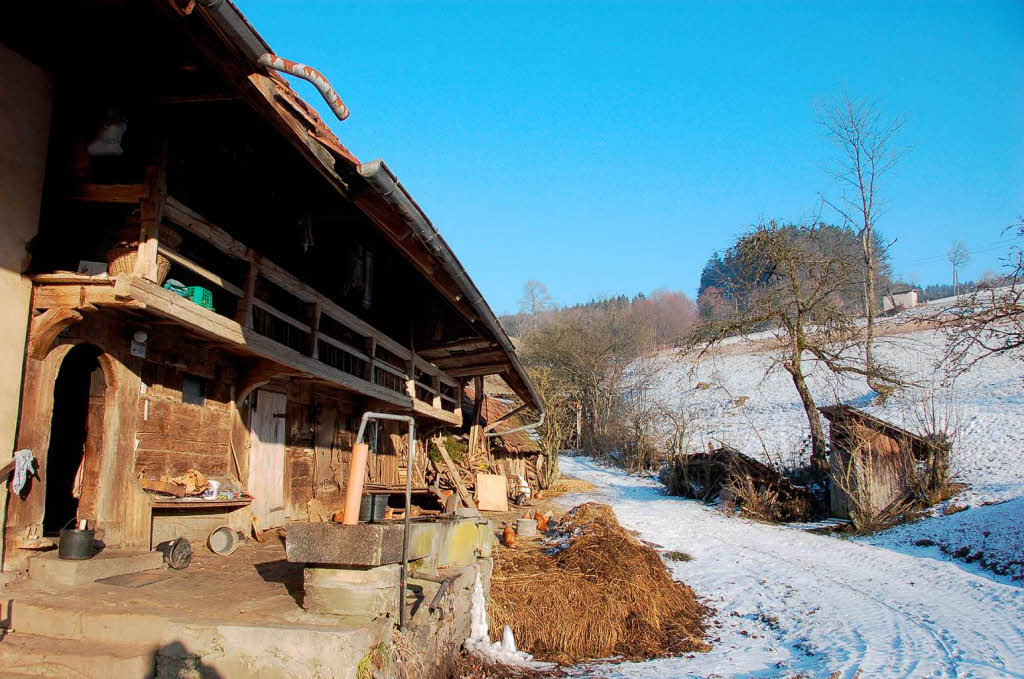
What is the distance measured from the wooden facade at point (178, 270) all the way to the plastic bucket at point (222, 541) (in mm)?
658

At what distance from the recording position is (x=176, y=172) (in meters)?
6.76

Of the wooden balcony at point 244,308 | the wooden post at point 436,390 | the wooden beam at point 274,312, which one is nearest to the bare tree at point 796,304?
the wooden post at point 436,390

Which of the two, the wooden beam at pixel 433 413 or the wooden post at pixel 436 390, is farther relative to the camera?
the wooden post at pixel 436 390

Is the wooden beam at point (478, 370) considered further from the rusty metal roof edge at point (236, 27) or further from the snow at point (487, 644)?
the rusty metal roof edge at point (236, 27)

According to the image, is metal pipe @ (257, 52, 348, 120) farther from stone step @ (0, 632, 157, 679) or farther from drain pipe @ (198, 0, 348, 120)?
stone step @ (0, 632, 157, 679)

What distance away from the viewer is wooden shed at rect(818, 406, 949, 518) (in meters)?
14.8

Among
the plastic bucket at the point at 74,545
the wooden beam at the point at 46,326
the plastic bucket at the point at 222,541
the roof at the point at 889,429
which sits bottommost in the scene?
the plastic bucket at the point at 222,541

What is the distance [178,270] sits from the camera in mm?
7699

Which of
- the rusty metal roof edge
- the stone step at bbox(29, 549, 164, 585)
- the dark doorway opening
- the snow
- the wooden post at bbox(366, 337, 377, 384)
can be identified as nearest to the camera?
the rusty metal roof edge

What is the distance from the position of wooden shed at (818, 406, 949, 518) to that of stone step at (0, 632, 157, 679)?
1430cm

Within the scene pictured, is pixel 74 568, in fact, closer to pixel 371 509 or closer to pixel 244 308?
pixel 371 509

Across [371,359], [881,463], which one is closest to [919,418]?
[881,463]

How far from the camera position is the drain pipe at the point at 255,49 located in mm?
3908

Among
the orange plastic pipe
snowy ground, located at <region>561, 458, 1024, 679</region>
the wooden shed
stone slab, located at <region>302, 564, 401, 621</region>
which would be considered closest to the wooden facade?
the orange plastic pipe
